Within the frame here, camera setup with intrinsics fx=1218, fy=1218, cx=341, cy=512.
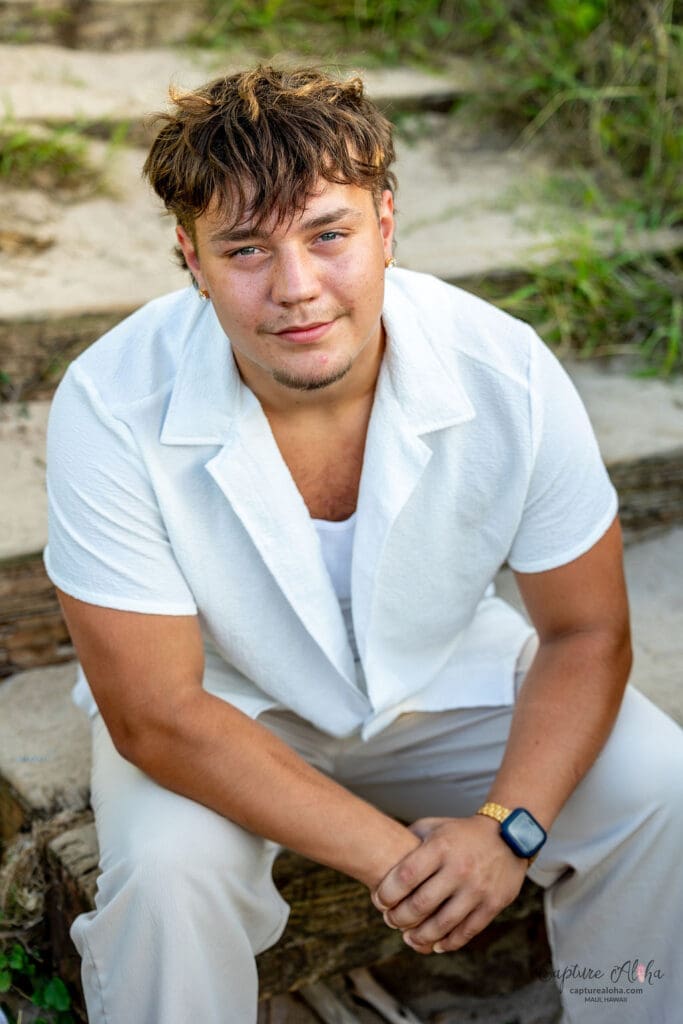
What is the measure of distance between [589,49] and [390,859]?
10.6 ft

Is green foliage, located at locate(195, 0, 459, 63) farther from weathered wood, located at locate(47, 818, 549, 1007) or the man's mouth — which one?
weathered wood, located at locate(47, 818, 549, 1007)

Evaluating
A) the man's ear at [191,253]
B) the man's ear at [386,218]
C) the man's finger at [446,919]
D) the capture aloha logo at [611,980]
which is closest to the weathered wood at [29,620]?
the man's ear at [191,253]

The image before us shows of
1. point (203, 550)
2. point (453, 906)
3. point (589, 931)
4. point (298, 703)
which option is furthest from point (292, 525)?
point (589, 931)

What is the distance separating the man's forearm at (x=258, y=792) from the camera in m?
2.01

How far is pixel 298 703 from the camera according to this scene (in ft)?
7.27

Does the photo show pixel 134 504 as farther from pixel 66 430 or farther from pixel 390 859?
pixel 390 859

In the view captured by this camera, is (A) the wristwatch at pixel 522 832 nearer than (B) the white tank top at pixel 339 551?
Yes

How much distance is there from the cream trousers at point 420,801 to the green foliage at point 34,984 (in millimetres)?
425

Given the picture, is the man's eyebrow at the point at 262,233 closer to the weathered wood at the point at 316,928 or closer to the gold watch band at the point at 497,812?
the gold watch band at the point at 497,812

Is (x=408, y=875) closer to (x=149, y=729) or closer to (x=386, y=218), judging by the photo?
(x=149, y=729)

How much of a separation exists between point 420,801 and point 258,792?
0.53 m

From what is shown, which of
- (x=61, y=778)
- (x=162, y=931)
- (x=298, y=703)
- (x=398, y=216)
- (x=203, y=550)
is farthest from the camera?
(x=398, y=216)

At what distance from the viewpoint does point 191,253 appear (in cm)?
211

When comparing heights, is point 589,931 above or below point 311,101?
below
